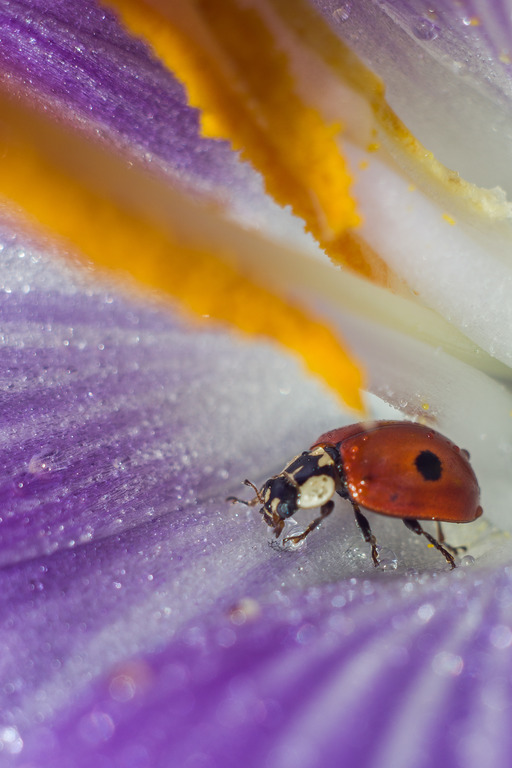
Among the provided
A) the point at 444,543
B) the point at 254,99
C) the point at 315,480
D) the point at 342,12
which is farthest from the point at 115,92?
the point at 444,543

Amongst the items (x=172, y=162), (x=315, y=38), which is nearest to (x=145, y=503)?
(x=172, y=162)

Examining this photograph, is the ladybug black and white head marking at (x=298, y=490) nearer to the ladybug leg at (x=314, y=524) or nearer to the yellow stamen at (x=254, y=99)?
the ladybug leg at (x=314, y=524)

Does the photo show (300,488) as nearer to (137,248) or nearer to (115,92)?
(137,248)

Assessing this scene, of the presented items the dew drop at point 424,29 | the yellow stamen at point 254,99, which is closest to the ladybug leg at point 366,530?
the yellow stamen at point 254,99

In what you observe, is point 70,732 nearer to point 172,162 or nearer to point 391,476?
point 391,476

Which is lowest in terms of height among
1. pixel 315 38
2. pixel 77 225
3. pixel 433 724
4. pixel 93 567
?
pixel 93 567

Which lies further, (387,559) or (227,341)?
(227,341)

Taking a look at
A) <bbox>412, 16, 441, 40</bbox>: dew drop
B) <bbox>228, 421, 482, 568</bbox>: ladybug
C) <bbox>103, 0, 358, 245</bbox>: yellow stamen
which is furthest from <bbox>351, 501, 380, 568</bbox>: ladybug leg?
<bbox>412, 16, 441, 40</bbox>: dew drop
